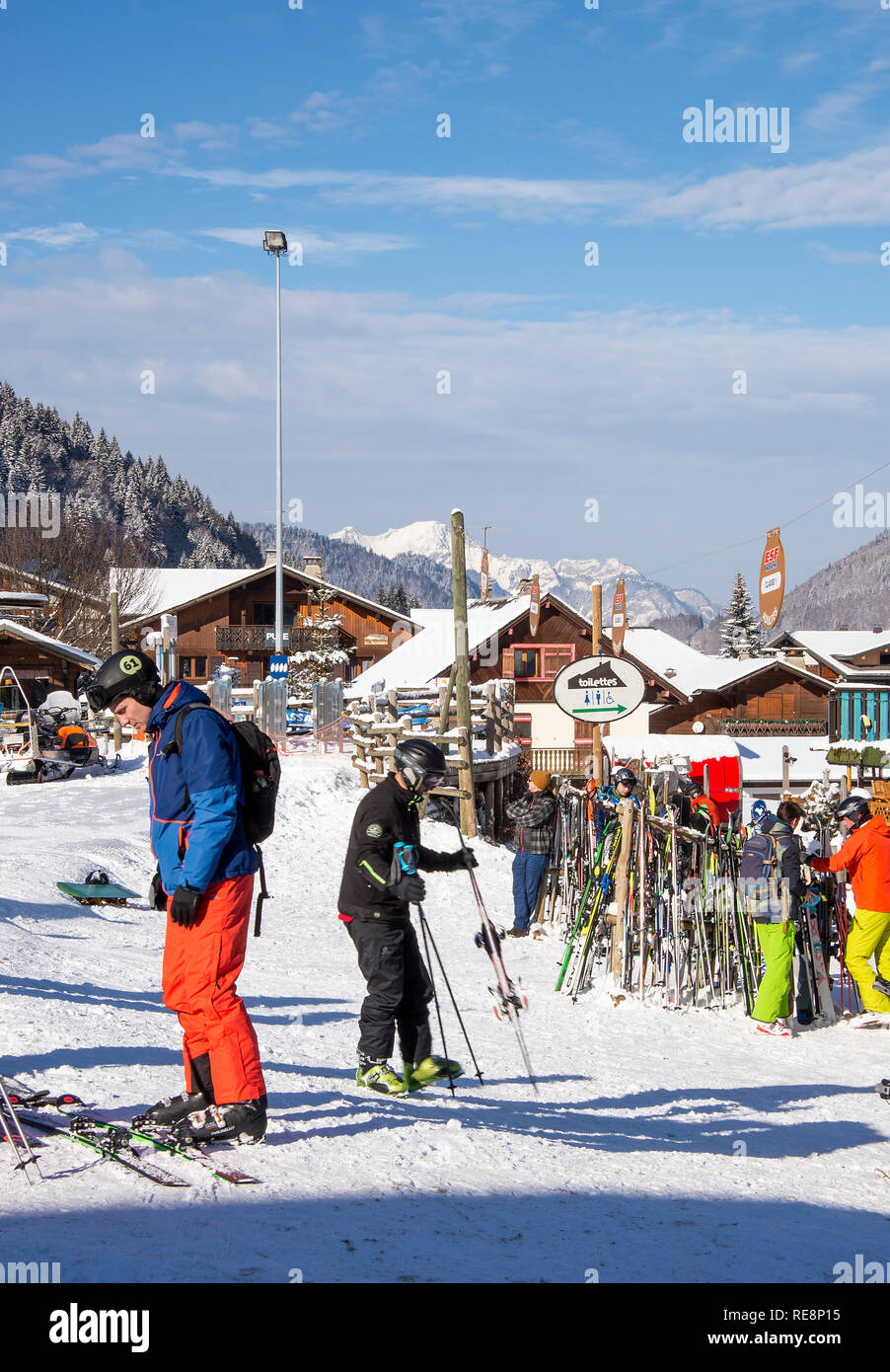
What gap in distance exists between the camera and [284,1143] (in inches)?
171

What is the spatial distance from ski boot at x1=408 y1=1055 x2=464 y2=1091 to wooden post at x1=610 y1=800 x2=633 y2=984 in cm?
391

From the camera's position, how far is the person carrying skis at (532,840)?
1149 cm

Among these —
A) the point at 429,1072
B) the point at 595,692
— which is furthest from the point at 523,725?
the point at 429,1072

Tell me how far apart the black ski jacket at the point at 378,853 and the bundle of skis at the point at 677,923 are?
14.0 feet

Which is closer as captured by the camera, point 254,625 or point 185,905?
point 185,905

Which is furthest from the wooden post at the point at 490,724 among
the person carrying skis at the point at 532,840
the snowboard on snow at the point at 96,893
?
the snowboard on snow at the point at 96,893

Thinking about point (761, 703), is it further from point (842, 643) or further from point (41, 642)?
point (41, 642)

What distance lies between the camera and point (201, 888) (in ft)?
13.2

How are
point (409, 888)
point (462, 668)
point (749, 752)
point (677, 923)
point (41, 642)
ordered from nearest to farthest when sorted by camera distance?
1. point (409, 888)
2. point (677, 923)
3. point (462, 668)
4. point (41, 642)
5. point (749, 752)

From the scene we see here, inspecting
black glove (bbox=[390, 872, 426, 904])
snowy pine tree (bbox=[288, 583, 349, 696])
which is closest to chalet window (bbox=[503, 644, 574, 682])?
snowy pine tree (bbox=[288, 583, 349, 696])

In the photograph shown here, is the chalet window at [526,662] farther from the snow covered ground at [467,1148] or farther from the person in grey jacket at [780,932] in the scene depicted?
the person in grey jacket at [780,932]

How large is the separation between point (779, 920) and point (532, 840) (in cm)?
397
